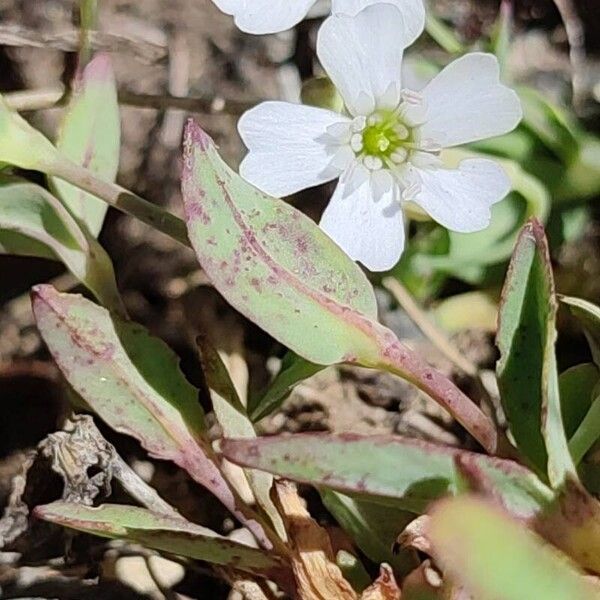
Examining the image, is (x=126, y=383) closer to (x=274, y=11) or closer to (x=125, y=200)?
(x=125, y=200)

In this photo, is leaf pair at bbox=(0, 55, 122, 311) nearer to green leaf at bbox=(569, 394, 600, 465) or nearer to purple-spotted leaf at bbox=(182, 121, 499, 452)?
purple-spotted leaf at bbox=(182, 121, 499, 452)

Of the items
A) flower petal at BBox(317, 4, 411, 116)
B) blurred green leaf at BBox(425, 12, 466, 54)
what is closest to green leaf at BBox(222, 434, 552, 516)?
flower petal at BBox(317, 4, 411, 116)

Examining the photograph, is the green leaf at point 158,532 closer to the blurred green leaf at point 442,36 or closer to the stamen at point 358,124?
the stamen at point 358,124

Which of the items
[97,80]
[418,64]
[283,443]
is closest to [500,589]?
[283,443]

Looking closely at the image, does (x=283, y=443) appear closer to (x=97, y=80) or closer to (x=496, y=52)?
(x=97, y=80)

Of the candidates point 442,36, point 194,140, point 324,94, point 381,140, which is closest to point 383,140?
point 381,140
